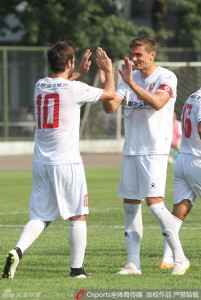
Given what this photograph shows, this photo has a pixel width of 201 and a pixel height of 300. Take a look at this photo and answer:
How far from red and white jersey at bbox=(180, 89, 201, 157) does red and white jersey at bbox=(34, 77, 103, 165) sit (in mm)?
1160

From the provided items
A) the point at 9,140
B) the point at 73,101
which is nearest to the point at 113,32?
the point at 9,140

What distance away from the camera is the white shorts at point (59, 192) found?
8.50m

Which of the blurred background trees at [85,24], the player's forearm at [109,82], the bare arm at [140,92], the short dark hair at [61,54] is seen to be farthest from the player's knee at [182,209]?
the blurred background trees at [85,24]

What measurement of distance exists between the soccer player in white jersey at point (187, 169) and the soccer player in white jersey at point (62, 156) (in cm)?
107

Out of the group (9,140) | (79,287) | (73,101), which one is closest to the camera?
(79,287)

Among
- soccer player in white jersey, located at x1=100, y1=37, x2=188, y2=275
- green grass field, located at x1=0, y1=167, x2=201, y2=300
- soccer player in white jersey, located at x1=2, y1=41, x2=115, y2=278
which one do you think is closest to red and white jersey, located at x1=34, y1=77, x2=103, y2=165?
soccer player in white jersey, located at x1=2, y1=41, x2=115, y2=278

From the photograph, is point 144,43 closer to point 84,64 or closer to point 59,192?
point 84,64

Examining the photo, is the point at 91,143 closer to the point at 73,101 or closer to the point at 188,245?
the point at 188,245

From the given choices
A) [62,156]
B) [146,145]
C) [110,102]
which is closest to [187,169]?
[146,145]

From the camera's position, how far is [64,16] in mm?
34750

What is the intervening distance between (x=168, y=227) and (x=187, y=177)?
2.28 feet

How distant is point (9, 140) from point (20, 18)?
6.31 metres

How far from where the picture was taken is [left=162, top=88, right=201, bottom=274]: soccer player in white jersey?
30.6 feet

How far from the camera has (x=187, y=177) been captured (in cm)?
940
